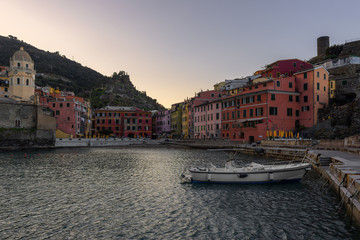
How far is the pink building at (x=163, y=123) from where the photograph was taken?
408 ft

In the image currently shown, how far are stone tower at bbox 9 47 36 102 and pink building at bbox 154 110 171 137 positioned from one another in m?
58.0

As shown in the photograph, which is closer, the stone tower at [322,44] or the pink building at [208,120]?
the pink building at [208,120]

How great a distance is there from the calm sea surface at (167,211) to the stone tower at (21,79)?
75375mm

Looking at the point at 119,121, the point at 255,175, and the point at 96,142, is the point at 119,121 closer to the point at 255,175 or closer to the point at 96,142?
the point at 96,142

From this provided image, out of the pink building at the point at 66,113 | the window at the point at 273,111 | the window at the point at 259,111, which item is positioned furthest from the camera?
the pink building at the point at 66,113

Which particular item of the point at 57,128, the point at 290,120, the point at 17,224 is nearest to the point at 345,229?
the point at 17,224

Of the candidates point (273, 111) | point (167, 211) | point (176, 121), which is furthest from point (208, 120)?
point (167, 211)

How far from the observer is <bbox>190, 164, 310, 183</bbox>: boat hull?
21547 millimetres

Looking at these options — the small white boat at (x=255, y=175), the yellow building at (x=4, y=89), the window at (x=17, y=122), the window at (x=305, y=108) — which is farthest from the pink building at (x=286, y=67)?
the yellow building at (x=4, y=89)

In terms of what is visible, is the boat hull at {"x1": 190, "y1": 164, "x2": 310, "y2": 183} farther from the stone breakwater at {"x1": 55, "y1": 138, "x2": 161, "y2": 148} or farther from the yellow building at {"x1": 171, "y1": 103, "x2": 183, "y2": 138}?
the yellow building at {"x1": 171, "y1": 103, "x2": 183, "y2": 138}

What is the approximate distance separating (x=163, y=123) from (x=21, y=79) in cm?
6395

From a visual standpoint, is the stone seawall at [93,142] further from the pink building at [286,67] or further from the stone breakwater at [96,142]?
the pink building at [286,67]

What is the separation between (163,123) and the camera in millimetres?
129625

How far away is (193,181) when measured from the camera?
22750 mm
